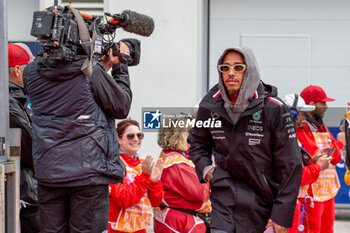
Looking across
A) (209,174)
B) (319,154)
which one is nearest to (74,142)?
(209,174)

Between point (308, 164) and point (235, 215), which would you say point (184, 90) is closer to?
point (308, 164)

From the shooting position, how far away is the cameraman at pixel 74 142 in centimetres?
398

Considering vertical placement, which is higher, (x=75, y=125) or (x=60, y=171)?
(x=75, y=125)

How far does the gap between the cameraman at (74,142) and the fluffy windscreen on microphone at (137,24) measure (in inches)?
24.6

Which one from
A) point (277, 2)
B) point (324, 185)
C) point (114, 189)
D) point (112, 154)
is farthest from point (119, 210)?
point (277, 2)

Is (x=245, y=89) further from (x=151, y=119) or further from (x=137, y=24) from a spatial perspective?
(x=151, y=119)

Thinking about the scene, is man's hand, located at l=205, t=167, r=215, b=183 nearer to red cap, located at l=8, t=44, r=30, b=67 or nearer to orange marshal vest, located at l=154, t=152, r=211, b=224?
orange marshal vest, located at l=154, t=152, r=211, b=224

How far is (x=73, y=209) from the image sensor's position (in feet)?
13.3

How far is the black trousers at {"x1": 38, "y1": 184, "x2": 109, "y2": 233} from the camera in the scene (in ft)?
13.2

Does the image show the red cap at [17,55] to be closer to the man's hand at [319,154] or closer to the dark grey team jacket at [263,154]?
the dark grey team jacket at [263,154]

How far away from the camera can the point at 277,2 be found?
952 centimetres

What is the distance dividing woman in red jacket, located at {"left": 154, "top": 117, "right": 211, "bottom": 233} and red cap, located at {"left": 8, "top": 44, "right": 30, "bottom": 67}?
150 centimetres

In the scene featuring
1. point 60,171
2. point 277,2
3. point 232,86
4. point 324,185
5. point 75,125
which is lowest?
point 324,185

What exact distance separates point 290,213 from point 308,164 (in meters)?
1.93
